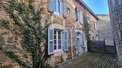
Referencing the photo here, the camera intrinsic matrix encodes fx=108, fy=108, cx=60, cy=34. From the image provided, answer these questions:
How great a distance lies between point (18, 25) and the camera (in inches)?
167

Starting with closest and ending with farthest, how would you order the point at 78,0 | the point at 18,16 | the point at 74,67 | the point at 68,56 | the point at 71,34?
the point at 18,16 < the point at 74,67 < the point at 68,56 < the point at 71,34 < the point at 78,0

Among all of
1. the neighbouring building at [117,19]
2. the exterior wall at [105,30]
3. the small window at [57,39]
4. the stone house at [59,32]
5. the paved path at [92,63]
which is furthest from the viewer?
the exterior wall at [105,30]

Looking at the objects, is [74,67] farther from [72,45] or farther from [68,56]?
[72,45]

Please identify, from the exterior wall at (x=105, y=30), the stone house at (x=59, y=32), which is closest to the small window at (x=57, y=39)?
the stone house at (x=59, y=32)

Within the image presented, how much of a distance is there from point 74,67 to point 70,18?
4.24m

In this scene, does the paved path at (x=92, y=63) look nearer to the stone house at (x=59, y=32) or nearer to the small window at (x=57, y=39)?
the stone house at (x=59, y=32)

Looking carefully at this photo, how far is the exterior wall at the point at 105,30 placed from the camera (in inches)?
787

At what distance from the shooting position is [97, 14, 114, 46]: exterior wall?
787 inches

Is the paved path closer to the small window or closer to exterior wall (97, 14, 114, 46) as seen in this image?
the small window

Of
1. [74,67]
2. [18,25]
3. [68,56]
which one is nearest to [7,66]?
[18,25]

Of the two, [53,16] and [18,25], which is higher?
[53,16]

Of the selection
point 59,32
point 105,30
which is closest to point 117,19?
point 59,32

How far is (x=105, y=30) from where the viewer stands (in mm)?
20500

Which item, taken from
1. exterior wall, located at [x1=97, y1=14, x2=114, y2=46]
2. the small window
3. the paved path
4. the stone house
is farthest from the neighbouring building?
exterior wall, located at [x1=97, y1=14, x2=114, y2=46]
